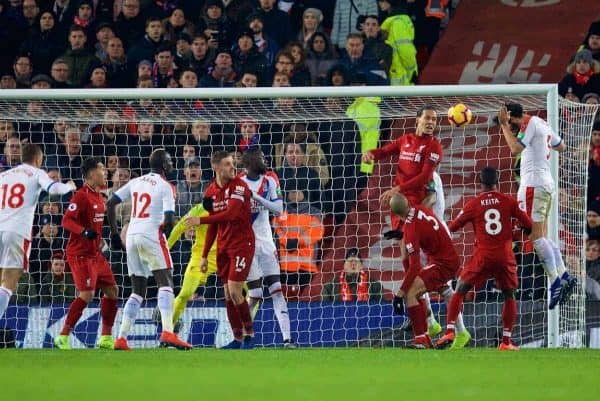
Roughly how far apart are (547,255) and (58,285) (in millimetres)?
5576

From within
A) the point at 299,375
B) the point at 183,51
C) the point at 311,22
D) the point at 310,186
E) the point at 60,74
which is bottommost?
the point at 299,375

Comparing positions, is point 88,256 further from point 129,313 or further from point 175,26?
point 175,26

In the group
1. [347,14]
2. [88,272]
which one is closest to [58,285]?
[88,272]

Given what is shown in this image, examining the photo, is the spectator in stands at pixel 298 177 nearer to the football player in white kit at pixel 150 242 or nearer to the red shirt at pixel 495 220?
the football player in white kit at pixel 150 242

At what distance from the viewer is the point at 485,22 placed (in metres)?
18.8

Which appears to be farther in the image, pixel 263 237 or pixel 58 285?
pixel 58 285

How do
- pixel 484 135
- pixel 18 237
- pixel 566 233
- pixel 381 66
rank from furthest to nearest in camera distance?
pixel 381 66 < pixel 484 135 < pixel 566 233 < pixel 18 237

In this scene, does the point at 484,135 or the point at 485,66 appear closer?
the point at 484,135

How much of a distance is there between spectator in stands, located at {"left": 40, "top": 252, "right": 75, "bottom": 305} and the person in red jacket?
1868 millimetres

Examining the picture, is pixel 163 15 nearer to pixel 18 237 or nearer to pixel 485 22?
pixel 485 22

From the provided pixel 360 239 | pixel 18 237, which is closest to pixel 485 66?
pixel 360 239

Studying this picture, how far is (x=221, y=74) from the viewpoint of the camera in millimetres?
17969

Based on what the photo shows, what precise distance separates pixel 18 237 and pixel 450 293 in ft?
14.2

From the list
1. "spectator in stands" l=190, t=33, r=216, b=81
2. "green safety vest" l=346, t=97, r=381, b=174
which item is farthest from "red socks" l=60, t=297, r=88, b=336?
"spectator in stands" l=190, t=33, r=216, b=81
